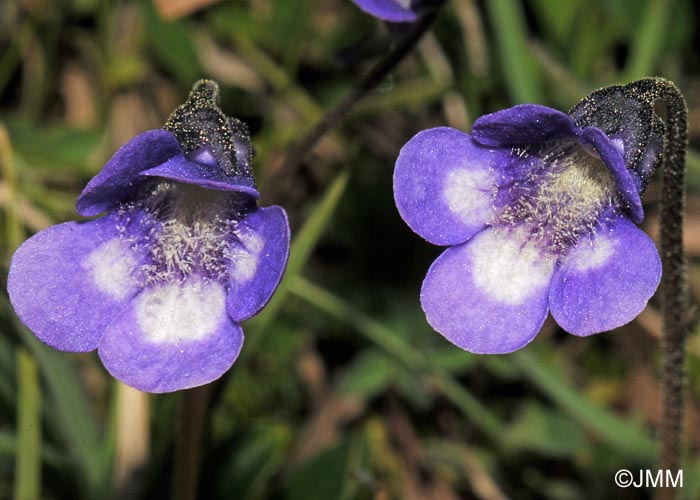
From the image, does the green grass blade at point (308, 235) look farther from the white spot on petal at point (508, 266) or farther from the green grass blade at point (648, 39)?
the green grass blade at point (648, 39)

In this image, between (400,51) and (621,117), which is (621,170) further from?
(400,51)

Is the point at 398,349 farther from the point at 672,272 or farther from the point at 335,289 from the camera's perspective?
the point at 672,272

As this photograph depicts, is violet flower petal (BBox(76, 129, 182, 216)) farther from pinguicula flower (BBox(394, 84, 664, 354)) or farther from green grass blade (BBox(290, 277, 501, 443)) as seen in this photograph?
green grass blade (BBox(290, 277, 501, 443))

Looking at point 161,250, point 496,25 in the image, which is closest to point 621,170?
point 161,250

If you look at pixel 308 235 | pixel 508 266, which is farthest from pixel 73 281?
pixel 508 266

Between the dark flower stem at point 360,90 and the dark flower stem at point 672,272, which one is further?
the dark flower stem at point 360,90

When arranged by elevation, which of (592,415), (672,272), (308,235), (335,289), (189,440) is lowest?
(335,289)

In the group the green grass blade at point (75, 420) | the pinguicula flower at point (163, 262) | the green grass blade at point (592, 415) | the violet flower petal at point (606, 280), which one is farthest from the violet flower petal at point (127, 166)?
the green grass blade at point (592, 415)
